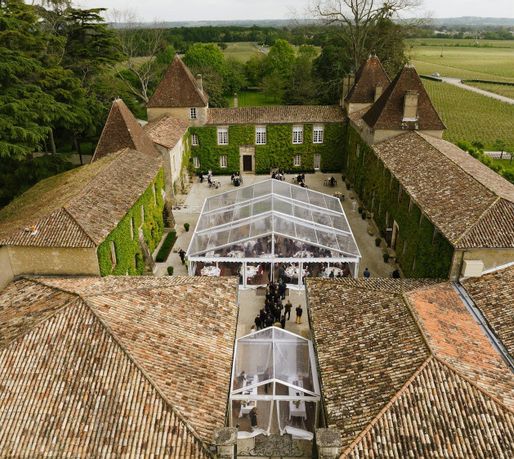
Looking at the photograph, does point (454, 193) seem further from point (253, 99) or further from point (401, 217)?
point (253, 99)

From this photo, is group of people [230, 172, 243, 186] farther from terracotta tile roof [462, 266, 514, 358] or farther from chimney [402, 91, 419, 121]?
terracotta tile roof [462, 266, 514, 358]

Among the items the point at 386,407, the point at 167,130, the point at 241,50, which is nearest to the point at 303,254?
the point at 386,407

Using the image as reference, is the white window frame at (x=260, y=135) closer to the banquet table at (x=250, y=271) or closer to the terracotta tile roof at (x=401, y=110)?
the terracotta tile roof at (x=401, y=110)

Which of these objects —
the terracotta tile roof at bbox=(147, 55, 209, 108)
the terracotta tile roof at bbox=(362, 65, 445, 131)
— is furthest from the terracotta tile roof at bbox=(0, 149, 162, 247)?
the terracotta tile roof at bbox=(362, 65, 445, 131)

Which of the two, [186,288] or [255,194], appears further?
[255,194]

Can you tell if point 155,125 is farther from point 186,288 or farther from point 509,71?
point 509,71

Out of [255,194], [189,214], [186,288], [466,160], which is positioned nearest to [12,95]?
[189,214]
